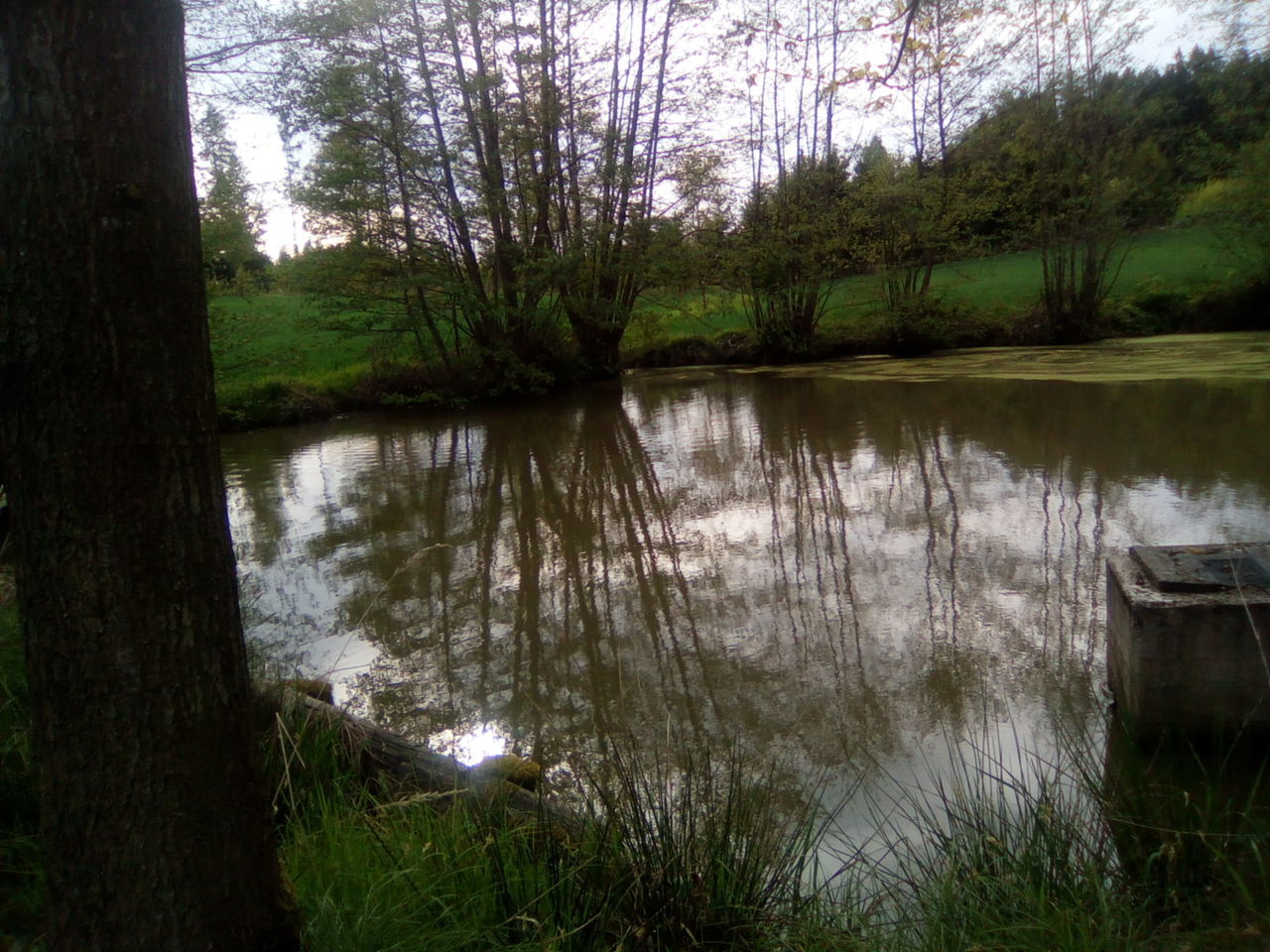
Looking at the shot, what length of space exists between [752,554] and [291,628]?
2.74 metres

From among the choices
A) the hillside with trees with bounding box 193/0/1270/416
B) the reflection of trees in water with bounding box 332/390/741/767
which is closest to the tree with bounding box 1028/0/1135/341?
the hillside with trees with bounding box 193/0/1270/416

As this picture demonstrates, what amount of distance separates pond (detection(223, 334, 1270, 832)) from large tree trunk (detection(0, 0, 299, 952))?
1.74m

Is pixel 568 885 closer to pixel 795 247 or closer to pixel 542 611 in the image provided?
pixel 542 611

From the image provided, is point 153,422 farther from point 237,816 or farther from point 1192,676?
point 1192,676

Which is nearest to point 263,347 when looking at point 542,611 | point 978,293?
point 542,611

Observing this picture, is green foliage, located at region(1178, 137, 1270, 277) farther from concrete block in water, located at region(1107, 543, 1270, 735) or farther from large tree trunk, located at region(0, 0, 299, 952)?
large tree trunk, located at region(0, 0, 299, 952)

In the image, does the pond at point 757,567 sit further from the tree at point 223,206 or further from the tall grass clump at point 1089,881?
the tree at point 223,206

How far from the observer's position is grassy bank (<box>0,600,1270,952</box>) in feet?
5.58

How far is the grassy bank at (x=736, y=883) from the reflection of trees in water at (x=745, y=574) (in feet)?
2.44

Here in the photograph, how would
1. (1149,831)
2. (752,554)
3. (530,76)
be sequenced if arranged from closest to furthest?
(1149,831) < (752,554) < (530,76)

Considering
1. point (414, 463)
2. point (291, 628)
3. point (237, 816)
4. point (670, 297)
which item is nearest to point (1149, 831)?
point (237, 816)

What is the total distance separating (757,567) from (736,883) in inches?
133

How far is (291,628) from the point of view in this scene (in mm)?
4766

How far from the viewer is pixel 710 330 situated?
72.5 feet
